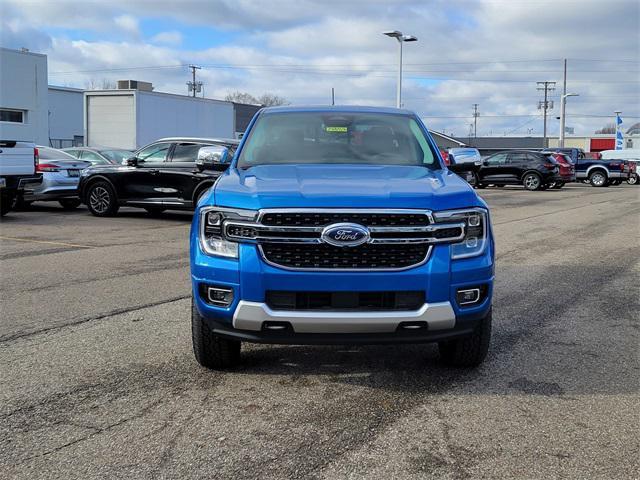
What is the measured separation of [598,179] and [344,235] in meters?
35.4

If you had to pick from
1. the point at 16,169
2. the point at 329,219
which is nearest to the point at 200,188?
the point at 16,169

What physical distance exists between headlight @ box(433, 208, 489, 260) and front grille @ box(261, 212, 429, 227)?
221 millimetres

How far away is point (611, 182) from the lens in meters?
36.6

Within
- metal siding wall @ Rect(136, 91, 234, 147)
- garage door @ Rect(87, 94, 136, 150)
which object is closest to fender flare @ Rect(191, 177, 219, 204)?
garage door @ Rect(87, 94, 136, 150)

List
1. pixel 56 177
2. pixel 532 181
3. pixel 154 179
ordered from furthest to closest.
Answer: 1. pixel 532 181
2. pixel 56 177
3. pixel 154 179

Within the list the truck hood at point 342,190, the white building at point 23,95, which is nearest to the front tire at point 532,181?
the white building at point 23,95

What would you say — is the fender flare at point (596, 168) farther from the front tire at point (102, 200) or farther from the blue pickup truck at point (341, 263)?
the blue pickup truck at point (341, 263)

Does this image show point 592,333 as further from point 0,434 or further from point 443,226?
point 0,434

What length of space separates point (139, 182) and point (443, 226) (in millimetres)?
11252

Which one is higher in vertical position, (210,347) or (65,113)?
(65,113)

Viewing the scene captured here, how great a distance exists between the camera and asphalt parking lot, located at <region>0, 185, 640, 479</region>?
330 cm

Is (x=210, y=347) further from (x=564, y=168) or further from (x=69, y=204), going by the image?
(x=564, y=168)

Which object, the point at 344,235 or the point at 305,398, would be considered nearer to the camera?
the point at 344,235

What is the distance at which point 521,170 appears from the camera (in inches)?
1171
